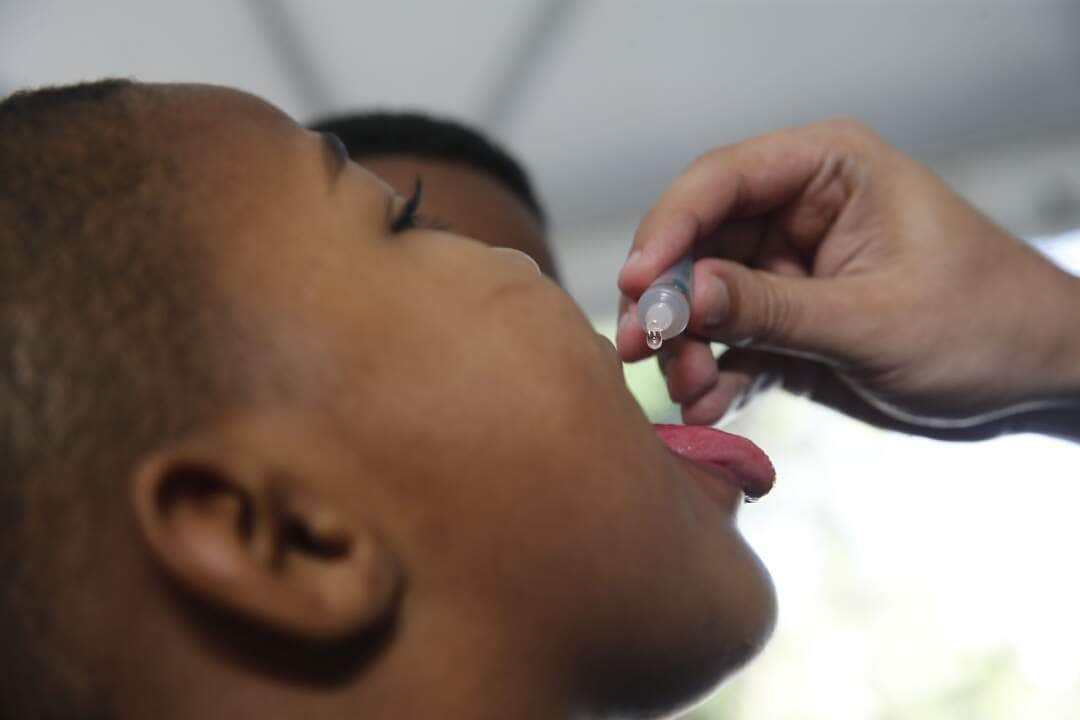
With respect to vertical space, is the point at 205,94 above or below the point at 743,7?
above

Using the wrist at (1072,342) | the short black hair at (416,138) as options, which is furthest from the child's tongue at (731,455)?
the short black hair at (416,138)

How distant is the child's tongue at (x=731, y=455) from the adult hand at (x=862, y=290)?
3.7 inches

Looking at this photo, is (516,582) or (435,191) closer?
(516,582)

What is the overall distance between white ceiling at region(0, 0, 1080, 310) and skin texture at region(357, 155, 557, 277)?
0.16m

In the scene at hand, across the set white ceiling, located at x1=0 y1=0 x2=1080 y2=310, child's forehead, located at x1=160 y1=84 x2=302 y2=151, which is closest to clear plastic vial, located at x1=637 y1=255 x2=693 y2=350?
child's forehead, located at x1=160 y1=84 x2=302 y2=151

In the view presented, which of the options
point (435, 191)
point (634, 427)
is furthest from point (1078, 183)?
point (634, 427)

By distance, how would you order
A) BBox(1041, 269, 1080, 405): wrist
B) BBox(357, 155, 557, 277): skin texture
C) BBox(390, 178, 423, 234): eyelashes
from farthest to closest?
BBox(357, 155, 557, 277): skin texture < BBox(1041, 269, 1080, 405): wrist < BBox(390, 178, 423, 234): eyelashes

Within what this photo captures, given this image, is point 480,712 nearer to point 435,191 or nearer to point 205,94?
point 205,94

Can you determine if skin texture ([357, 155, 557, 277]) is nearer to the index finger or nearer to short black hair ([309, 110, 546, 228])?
short black hair ([309, 110, 546, 228])

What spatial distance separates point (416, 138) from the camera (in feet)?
3.45

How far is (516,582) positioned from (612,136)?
886 mm

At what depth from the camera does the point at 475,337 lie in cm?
47

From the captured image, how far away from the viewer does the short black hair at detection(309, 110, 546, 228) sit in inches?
41.2

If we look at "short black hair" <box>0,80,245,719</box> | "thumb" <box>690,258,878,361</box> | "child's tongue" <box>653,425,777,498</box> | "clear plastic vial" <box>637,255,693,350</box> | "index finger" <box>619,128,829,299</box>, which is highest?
"short black hair" <box>0,80,245,719</box>
